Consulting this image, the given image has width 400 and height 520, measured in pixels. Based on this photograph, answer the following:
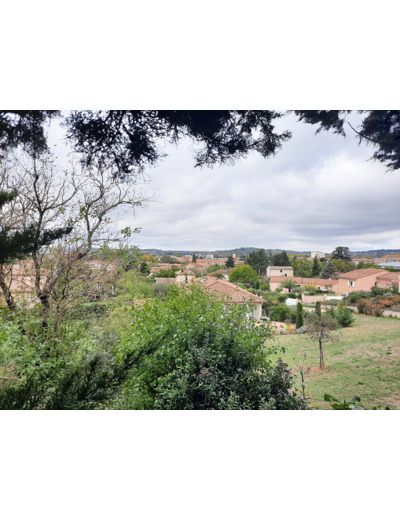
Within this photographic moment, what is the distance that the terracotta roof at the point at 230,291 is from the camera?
231 centimetres

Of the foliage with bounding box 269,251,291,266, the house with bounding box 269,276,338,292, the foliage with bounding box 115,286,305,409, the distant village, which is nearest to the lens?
the foliage with bounding box 115,286,305,409

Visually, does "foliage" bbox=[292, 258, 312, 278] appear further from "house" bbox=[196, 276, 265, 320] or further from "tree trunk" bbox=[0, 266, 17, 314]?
"tree trunk" bbox=[0, 266, 17, 314]

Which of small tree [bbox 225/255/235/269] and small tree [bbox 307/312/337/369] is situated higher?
small tree [bbox 225/255/235/269]

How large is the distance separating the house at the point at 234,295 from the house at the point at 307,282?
201 millimetres

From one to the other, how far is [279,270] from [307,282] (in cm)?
25

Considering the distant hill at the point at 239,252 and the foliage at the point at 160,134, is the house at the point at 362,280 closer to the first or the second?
the distant hill at the point at 239,252

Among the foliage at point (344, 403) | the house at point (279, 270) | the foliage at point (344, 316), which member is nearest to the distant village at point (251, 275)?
the house at point (279, 270)

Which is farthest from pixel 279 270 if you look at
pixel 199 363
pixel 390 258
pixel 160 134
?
pixel 160 134

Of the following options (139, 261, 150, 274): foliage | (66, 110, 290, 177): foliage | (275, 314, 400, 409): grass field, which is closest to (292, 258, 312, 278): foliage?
(275, 314, 400, 409): grass field

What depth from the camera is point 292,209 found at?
8.23ft

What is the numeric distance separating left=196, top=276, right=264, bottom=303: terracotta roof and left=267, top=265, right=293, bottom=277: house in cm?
27

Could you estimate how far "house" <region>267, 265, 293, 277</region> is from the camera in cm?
244

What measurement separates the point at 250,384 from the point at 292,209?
1514mm
